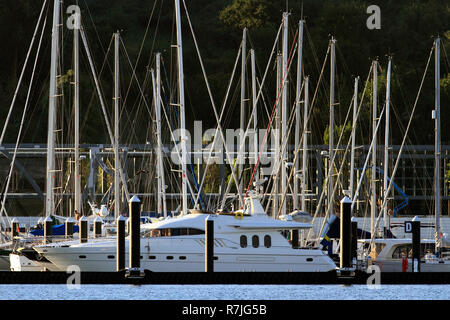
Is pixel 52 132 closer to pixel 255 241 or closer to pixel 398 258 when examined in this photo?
pixel 255 241

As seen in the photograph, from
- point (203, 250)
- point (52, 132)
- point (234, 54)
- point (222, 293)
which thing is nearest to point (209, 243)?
point (203, 250)

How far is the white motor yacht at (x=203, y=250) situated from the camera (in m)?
34.8

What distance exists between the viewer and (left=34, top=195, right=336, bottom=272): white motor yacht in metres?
34.8

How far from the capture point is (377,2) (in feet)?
373

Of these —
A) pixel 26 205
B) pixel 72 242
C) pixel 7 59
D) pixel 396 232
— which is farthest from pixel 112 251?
pixel 7 59

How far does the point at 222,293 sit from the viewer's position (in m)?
35.7

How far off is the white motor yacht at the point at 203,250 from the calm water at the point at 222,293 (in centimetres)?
92

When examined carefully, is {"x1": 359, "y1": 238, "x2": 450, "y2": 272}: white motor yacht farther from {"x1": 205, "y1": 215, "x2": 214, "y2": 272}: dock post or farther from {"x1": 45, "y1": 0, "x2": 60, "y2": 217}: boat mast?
{"x1": 45, "y1": 0, "x2": 60, "y2": 217}: boat mast

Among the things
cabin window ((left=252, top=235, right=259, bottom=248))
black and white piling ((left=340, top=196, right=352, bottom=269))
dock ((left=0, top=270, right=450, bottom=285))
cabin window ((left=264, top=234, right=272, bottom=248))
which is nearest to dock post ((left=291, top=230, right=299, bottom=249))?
cabin window ((left=264, top=234, right=272, bottom=248))

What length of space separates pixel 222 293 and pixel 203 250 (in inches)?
75.0

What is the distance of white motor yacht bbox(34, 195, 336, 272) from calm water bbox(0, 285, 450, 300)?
92cm

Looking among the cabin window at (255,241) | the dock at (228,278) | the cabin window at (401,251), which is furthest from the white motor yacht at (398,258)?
the dock at (228,278)

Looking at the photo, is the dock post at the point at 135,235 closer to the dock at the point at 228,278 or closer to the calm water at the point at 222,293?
the dock at the point at 228,278
